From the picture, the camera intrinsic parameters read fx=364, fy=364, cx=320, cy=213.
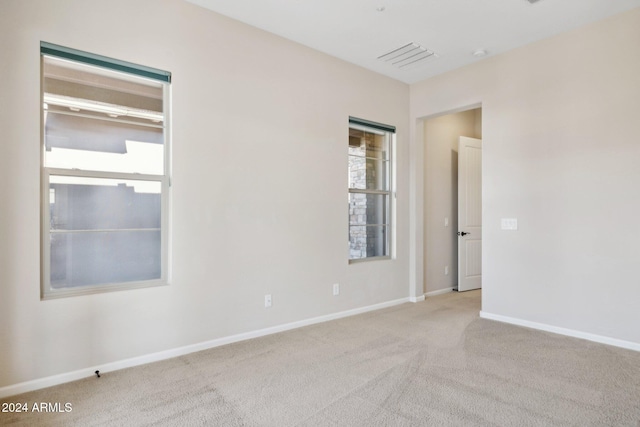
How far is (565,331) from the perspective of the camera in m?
3.54

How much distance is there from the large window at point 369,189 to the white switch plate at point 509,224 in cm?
135

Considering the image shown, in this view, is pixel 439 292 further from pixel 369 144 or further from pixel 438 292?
pixel 369 144

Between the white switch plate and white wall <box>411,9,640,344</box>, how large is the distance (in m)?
0.05

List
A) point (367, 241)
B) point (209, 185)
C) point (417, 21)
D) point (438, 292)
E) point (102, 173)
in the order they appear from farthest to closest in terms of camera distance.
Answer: point (438, 292) → point (367, 241) → point (417, 21) → point (209, 185) → point (102, 173)

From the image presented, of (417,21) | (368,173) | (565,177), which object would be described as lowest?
(565,177)

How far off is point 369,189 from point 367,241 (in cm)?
66

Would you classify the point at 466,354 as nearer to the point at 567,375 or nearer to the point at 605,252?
the point at 567,375

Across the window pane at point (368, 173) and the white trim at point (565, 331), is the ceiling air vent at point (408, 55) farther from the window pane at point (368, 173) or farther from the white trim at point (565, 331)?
the white trim at point (565, 331)

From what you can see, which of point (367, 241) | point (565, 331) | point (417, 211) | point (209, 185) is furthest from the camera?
point (417, 211)

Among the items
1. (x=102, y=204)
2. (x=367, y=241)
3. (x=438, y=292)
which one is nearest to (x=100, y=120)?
(x=102, y=204)

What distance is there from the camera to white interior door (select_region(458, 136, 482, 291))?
17.4 ft

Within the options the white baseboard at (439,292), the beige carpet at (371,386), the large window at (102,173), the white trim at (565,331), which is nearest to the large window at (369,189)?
A: the white baseboard at (439,292)

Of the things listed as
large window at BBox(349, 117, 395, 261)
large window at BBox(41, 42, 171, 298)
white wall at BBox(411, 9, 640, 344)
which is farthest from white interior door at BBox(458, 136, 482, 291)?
large window at BBox(41, 42, 171, 298)

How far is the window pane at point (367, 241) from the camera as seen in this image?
440 cm
